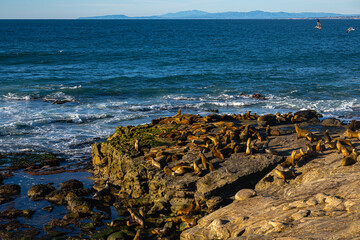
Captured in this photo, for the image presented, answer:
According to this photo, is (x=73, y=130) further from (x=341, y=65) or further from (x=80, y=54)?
(x=80, y=54)

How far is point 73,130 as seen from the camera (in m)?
19.3

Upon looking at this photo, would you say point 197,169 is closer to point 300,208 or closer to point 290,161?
point 290,161

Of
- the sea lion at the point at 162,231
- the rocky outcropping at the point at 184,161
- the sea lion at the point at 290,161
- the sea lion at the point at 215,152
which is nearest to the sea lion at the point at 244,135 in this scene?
the rocky outcropping at the point at 184,161

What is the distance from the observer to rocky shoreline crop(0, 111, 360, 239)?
8156 mm

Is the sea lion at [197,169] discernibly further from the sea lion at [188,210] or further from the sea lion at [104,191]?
the sea lion at [104,191]

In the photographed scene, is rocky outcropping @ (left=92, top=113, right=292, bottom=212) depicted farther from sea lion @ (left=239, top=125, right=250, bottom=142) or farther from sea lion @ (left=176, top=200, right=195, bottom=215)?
sea lion @ (left=176, top=200, right=195, bottom=215)

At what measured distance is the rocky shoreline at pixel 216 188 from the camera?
8.16m

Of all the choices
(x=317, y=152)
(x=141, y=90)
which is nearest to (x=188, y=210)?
(x=317, y=152)

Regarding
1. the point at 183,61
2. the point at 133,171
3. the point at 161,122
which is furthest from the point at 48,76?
the point at 133,171

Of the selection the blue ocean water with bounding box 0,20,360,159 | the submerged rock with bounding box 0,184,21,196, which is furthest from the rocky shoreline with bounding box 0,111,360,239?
the blue ocean water with bounding box 0,20,360,159

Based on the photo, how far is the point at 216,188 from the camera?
33.4 ft

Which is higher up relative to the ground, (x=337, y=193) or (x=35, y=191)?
(x=337, y=193)

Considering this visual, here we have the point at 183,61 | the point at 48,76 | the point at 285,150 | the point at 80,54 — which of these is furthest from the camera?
the point at 80,54

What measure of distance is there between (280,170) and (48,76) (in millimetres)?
30601
